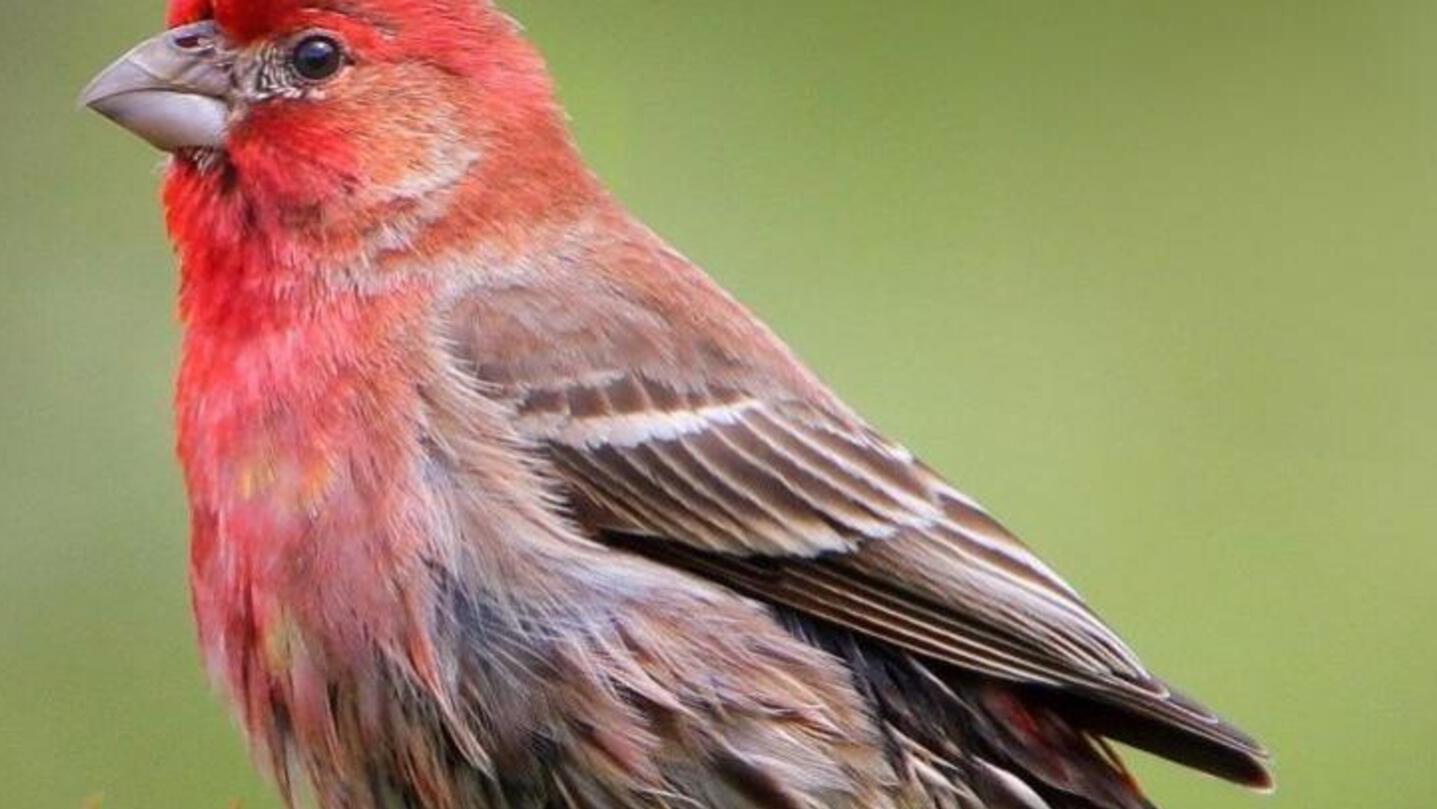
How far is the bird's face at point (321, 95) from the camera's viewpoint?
390 inches

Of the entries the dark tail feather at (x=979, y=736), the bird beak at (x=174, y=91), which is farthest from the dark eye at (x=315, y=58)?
the dark tail feather at (x=979, y=736)

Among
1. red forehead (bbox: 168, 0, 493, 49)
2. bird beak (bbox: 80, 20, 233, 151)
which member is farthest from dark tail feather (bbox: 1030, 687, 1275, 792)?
bird beak (bbox: 80, 20, 233, 151)

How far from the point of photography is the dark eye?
1003 centimetres

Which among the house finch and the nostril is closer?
the house finch

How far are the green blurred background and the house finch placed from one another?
999mm

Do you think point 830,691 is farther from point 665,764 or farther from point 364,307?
point 364,307

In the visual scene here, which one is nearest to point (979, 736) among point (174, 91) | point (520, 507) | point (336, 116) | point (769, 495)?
point (769, 495)

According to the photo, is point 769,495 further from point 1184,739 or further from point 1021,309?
point 1021,309

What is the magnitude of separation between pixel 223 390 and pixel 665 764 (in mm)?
1125

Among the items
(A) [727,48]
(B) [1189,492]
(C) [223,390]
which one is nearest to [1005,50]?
(A) [727,48]

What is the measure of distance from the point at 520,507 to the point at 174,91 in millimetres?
1170

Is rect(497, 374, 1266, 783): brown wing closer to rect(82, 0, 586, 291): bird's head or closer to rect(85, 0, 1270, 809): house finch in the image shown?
rect(85, 0, 1270, 809): house finch

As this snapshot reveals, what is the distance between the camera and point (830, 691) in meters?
9.52

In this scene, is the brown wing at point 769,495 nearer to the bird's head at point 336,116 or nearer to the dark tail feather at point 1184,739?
the dark tail feather at point 1184,739
